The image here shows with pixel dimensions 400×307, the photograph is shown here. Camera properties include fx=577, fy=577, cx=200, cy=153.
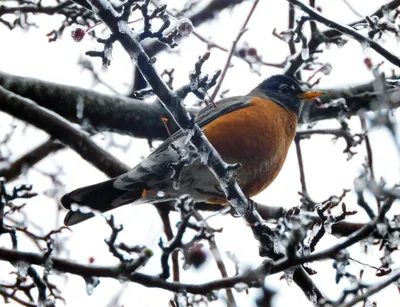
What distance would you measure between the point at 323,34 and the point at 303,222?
2330mm

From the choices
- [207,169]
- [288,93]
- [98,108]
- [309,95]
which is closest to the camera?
[207,169]

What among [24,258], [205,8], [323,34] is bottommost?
[24,258]

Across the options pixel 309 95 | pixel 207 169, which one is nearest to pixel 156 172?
pixel 207 169

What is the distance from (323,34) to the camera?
3734mm

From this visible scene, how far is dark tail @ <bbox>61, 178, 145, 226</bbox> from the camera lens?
135 inches

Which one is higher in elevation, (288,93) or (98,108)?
(288,93)

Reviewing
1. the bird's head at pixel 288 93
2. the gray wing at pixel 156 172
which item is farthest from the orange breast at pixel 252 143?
the bird's head at pixel 288 93

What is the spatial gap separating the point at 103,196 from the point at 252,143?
990 millimetres

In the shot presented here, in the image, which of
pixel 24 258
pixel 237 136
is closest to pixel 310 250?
pixel 24 258

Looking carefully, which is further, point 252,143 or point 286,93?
point 286,93

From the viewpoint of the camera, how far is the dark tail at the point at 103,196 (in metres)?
3.43

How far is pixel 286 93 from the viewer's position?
4.73 metres

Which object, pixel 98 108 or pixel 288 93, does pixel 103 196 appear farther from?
pixel 288 93

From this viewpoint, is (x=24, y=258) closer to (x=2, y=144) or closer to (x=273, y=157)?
(x=273, y=157)
